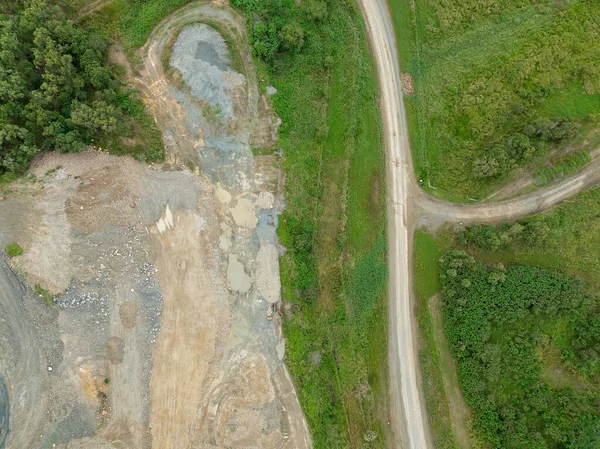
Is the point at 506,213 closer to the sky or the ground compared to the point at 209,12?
closer to the ground

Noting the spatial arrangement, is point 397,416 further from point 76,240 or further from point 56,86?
point 56,86

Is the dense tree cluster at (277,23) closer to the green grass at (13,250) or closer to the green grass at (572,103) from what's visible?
the green grass at (572,103)

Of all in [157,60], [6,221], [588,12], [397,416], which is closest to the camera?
[6,221]

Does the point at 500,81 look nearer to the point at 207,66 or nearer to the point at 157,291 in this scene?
the point at 207,66

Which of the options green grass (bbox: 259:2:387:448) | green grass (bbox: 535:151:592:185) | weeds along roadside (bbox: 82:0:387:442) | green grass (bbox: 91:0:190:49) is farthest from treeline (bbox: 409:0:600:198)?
green grass (bbox: 91:0:190:49)

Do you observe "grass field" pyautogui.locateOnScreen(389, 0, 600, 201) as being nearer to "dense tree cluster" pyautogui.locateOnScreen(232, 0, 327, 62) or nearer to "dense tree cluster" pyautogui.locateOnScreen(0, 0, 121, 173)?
"dense tree cluster" pyautogui.locateOnScreen(232, 0, 327, 62)

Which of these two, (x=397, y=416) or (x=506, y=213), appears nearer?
(x=397, y=416)

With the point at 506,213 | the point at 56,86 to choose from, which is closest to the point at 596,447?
the point at 506,213
